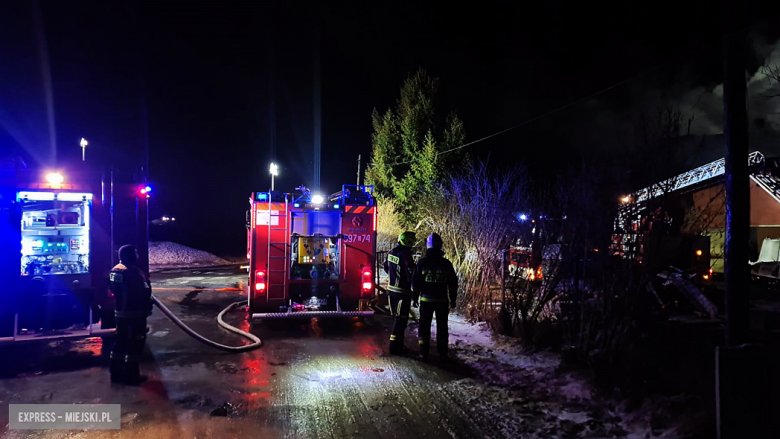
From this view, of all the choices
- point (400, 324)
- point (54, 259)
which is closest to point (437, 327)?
point (400, 324)

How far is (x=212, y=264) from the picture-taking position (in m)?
24.3

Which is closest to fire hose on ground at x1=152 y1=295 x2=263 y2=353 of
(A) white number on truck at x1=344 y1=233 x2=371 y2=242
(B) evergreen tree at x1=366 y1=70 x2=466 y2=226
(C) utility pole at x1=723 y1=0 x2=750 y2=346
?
(A) white number on truck at x1=344 y1=233 x2=371 y2=242

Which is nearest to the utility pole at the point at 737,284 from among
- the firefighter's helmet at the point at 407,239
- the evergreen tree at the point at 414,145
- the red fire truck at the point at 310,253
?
the firefighter's helmet at the point at 407,239

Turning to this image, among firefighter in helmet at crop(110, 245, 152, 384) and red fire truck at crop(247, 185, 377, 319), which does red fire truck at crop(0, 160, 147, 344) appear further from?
red fire truck at crop(247, 185, 377, 319)

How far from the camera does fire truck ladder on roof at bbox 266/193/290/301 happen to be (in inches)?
350

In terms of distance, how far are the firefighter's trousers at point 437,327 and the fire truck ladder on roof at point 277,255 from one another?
3.36 m

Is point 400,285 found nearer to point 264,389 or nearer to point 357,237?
point 357,237

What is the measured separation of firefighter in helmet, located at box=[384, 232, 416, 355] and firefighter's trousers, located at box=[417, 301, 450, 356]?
1.37 feet

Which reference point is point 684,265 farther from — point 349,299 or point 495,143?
point 495,143

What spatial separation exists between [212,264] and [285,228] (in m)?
17.1

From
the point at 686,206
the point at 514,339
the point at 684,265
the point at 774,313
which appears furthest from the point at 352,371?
the point at 684,265

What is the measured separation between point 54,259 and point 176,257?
60.6 feet

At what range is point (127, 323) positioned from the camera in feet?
18.5

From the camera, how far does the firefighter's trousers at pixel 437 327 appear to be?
256 inches
